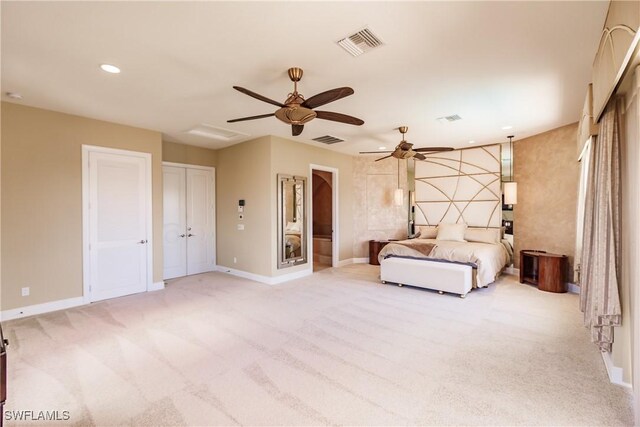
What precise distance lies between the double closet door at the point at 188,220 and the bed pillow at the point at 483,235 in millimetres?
6026

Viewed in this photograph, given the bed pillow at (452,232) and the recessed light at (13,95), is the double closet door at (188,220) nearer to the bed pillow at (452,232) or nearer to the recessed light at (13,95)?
the recessed light at (13,95)

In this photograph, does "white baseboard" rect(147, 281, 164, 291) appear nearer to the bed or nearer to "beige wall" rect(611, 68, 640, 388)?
the bed

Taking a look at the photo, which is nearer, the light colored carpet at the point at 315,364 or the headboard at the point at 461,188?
the light colored carpet at the point at 315,364

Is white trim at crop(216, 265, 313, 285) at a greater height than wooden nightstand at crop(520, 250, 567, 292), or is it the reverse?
wooden nightstand at crop(520, 250, 567, 292)

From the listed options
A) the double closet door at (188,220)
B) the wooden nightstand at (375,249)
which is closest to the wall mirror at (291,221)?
the double closet door at (188,220)

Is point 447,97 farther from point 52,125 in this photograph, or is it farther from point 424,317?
point 52,125

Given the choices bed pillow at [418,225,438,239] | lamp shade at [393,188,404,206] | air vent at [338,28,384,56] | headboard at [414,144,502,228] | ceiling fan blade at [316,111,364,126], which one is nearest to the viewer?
air vent at [338,28,384,56]

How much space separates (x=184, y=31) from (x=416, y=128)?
Result: 412cm

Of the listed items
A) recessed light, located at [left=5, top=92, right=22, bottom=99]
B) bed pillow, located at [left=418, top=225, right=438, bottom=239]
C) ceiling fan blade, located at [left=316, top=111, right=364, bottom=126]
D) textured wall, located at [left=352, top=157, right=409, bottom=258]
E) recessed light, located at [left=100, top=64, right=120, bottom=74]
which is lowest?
bed pillow, located at [left=418, top=225, right=438, bottom=239]

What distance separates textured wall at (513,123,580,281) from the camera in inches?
208

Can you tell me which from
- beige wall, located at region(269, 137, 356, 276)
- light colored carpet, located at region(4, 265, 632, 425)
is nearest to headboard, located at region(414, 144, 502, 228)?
beige wall, located at region(269, 137, 356, 276)

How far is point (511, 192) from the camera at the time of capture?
600 cm

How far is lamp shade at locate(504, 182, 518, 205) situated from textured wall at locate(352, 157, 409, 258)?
8.24ft

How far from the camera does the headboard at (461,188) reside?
6.71 meters
